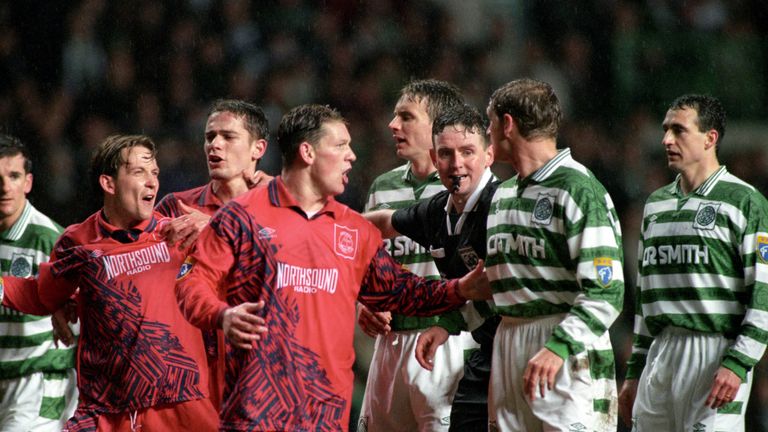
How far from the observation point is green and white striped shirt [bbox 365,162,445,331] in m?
4.90

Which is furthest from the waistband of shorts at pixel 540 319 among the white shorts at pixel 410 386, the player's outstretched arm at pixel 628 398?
the player's outstretched arm at pixel 628 398

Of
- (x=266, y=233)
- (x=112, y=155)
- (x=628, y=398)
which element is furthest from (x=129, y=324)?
(x=628, y=398)

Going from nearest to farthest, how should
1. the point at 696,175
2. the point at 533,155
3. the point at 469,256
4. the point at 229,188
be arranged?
the point at 533,155 < the point at 469,256 < the point at 696,175 < the point at 229,188

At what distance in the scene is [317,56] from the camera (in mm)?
8852

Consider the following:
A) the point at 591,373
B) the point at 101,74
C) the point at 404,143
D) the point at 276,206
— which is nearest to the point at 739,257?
the point at 591,373

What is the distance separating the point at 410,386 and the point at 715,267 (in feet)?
4.75

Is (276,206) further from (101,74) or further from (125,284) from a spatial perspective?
(101,74)

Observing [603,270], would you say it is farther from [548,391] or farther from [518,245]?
[548,391]

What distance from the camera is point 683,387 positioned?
15.3 feet

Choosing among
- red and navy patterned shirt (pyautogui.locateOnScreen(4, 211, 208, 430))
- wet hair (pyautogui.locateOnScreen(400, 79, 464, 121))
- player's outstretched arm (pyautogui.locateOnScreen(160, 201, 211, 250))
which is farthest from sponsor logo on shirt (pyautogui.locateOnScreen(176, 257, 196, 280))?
wet hair (pyautogui.locateOnScreen(400, 79, 464, 121))

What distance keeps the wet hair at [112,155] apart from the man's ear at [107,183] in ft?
0.05

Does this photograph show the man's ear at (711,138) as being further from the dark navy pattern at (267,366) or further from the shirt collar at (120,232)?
the shirt collar at (120,232)

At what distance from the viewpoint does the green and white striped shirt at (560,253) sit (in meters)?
3.45

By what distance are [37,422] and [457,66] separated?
429 centimetres
